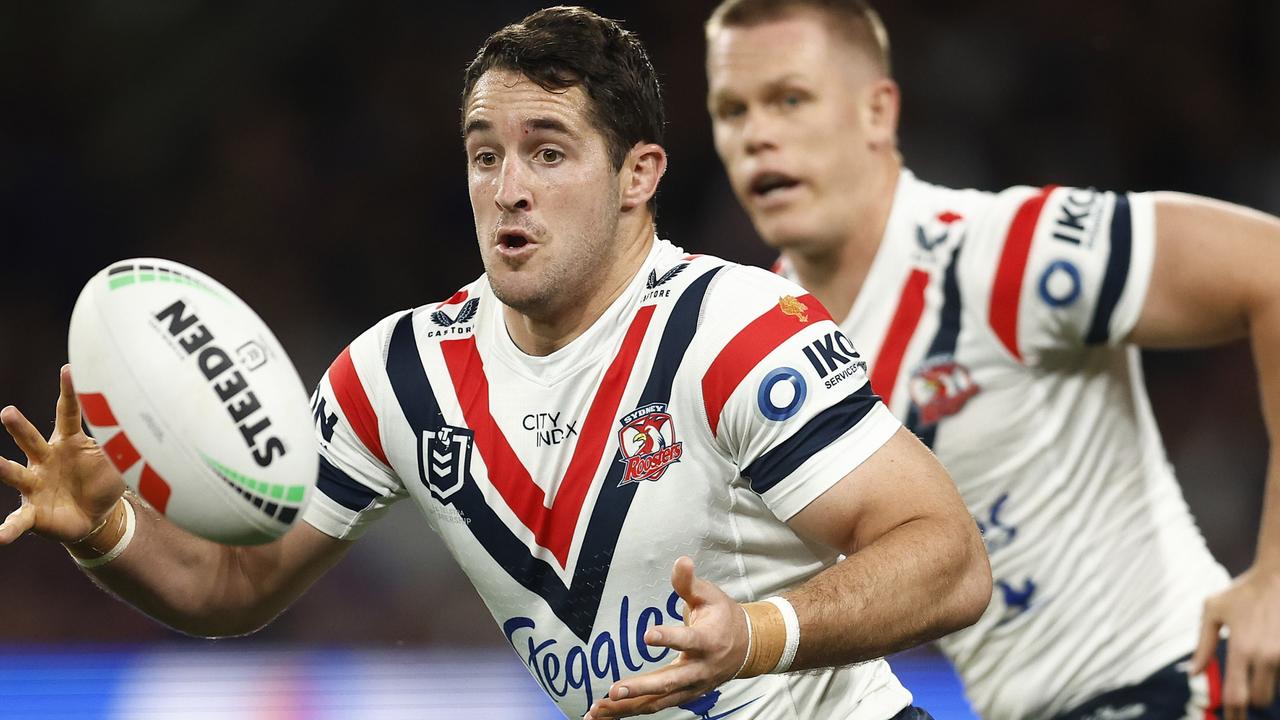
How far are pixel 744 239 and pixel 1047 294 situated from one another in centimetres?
492

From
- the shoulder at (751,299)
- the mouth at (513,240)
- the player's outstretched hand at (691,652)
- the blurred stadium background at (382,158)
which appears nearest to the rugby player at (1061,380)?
the shoulder at (751,299)

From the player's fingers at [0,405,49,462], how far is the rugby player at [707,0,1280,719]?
187 centimetres

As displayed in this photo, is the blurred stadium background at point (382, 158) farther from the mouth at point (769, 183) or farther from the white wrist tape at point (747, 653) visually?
the white wrist tape at point (747, 653)

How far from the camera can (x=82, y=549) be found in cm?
265

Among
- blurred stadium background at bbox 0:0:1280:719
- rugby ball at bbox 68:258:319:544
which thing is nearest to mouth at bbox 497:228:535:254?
rugby ball at bbox 68:258:319:544

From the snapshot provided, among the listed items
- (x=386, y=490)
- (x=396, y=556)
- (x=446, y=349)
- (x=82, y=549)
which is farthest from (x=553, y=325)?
(x=396, y=556)

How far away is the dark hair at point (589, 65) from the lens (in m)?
2.60

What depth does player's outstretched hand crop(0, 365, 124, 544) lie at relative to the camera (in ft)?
8.41

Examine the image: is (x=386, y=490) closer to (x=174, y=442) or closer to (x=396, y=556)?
(x=174, y=442)

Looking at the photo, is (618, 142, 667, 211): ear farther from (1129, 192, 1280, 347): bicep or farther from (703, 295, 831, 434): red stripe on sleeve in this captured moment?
(1129, 192, 1280, 347): bicep

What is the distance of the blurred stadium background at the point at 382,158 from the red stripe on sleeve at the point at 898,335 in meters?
3.84

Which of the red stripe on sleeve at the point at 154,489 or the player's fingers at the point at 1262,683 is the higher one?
the red stripe on sleeve at the point at 154,489

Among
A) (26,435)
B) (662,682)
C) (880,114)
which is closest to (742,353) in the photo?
(662,682)

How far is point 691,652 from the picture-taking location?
1.89 meters
